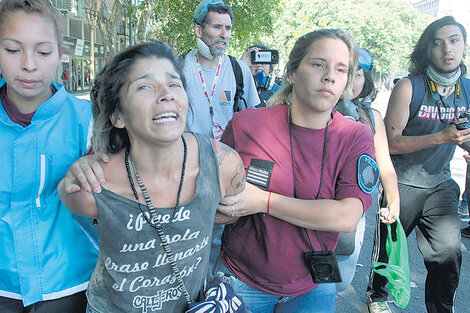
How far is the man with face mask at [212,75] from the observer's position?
11.0 feet

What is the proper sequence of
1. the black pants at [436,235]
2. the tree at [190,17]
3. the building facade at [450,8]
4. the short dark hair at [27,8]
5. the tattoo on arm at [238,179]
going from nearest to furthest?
the short dark hair at [27,8], the tattoo on arm at [238,179], the black pants at [436,235], the tree at [190,17], the building facade at [450,8]

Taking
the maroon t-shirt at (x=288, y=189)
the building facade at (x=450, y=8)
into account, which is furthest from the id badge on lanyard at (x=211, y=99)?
the building facade at (x=450, y=8)

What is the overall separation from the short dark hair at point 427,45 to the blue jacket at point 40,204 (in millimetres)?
2742

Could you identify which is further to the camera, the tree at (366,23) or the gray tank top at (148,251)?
the tree at (366,23)

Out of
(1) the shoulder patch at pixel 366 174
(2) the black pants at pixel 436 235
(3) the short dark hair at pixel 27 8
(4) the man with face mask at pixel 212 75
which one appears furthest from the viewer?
(4) the man with face mask at pixel 212 75

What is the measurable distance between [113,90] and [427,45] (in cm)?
274

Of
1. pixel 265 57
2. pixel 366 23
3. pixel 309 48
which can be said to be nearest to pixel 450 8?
pixel 366 23

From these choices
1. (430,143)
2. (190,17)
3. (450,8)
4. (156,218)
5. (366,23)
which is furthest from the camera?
(450,8)

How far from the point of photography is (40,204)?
5.41 ft

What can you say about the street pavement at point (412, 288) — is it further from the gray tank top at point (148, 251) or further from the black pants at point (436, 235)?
the gray tank top at point (148, 251)

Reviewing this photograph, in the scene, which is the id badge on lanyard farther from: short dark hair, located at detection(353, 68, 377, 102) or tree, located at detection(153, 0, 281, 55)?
tree, located at detection(153, 0, 281, 55)

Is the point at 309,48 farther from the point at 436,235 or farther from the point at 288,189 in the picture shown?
the point at 436,235

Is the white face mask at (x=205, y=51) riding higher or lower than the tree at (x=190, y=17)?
lower

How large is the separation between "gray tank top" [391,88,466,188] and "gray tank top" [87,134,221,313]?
2.18 m
